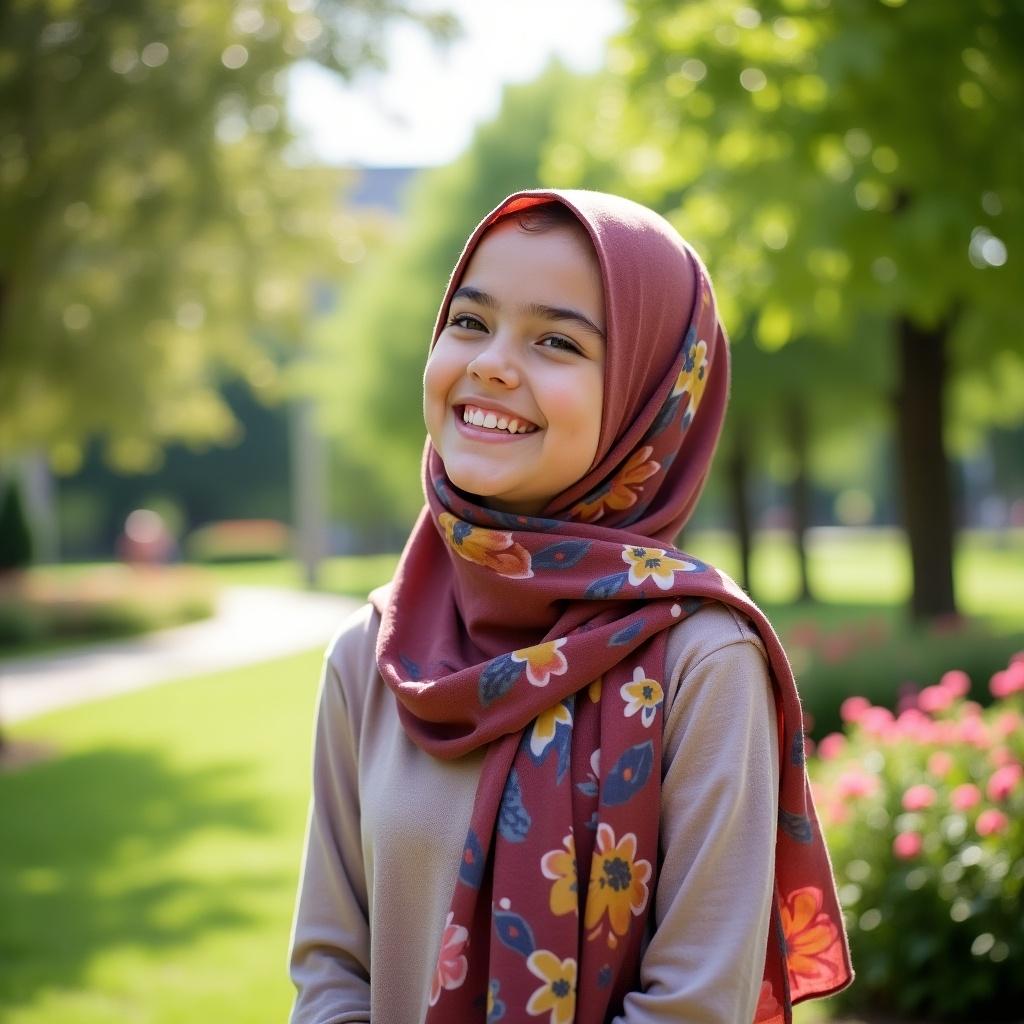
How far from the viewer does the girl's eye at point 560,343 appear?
1862 millimetres

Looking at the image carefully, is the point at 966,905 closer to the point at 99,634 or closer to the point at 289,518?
the point at 99,634

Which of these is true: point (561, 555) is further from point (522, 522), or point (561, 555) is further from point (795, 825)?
point (795, 825)

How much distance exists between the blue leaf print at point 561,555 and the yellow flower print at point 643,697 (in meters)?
0.20

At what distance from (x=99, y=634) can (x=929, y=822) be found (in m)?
17.1

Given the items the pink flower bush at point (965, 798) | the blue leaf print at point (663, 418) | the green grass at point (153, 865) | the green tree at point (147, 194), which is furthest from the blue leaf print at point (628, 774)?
the green tree at point (147, 194)

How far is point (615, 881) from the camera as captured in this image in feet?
5.57

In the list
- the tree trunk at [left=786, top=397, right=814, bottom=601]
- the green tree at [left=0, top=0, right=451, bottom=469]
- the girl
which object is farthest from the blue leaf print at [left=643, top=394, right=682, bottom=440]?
the tree trunk at [left=786, top=397, right=814, bottom=601]

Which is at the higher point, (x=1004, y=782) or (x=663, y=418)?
(x=663, y=418)

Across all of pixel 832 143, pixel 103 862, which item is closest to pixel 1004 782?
pixel 832 143

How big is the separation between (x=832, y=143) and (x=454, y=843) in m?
4.95

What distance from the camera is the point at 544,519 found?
1906 millimetres

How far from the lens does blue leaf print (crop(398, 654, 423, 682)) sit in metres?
1.92

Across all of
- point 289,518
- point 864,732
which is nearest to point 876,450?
point 289,518

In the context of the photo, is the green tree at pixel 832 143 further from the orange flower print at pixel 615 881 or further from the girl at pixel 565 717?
the orange flower print at pixel 615 881
